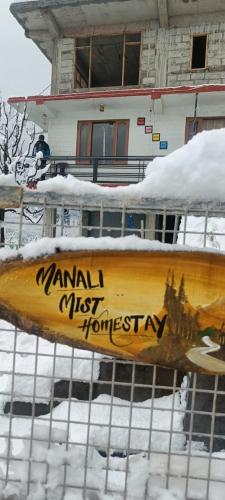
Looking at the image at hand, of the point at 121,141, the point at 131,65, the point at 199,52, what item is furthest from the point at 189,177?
the point at 131,65

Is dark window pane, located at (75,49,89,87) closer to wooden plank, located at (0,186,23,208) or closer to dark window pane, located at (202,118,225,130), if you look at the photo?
dark window pane, located at (202,118,225,130)

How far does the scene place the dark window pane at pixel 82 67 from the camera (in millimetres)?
16422

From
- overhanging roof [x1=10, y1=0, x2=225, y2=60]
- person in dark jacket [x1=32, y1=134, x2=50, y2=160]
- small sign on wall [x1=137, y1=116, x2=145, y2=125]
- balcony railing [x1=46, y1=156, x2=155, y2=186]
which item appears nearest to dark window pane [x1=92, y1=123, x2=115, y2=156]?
balcony railing [x1=46, y1=156, x2=155, y2=186]

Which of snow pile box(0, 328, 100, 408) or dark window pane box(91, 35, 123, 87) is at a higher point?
dark window pane box(91, 35, 123, 87)

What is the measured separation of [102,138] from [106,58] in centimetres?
336

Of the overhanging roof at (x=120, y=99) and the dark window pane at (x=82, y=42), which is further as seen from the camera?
the dark window pane at (x=82, y=42)

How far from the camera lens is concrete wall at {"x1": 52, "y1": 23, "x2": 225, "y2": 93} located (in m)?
15.0

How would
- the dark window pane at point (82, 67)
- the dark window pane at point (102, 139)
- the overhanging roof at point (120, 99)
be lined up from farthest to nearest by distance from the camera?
1. the dark window pane at point (82, 67)
2. the dark window pane at point (102, 139)
3. the overhanging roof at point (120, 99)

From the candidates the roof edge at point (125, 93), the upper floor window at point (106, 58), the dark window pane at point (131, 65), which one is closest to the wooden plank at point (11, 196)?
the roof edge at point (125, 93)

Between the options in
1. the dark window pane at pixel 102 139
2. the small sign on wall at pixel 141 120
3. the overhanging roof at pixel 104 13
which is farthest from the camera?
the dark window pane at pixel 102 139

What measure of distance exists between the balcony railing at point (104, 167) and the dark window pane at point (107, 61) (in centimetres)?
399

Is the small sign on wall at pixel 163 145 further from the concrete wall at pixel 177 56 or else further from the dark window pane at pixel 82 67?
the dark window pane at pixel 82 67

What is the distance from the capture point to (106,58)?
1714 cm

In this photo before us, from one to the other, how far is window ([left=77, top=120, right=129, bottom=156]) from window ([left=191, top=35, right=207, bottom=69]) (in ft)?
10.1
